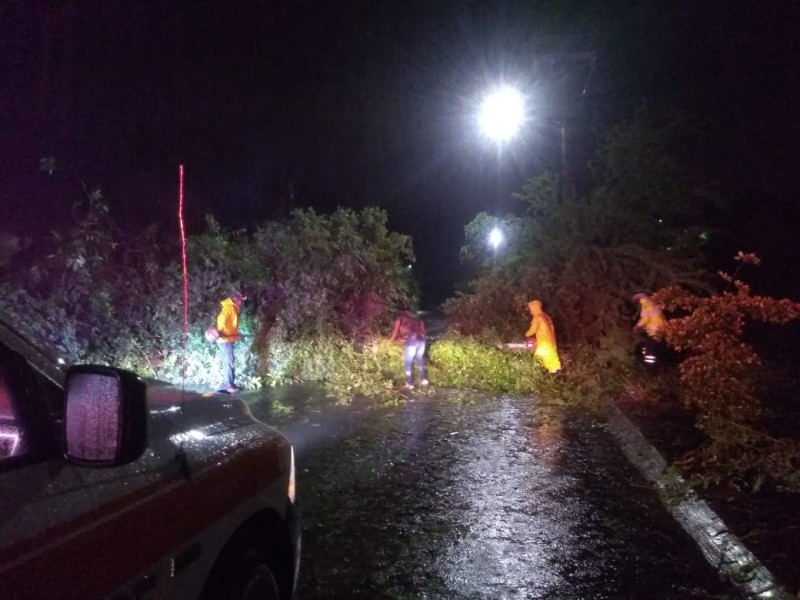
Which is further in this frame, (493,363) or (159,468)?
(493,363)

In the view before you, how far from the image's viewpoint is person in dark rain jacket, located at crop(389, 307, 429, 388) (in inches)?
408

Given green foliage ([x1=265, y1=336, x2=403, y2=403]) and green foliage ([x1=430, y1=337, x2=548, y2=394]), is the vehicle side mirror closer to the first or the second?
green foliage ([x1=430, y1=337, x2=548, y2=394])

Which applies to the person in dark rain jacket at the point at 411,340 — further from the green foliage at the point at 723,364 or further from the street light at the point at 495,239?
the green foliage at the point at 723,364

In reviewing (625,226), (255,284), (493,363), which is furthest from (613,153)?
(255,284)

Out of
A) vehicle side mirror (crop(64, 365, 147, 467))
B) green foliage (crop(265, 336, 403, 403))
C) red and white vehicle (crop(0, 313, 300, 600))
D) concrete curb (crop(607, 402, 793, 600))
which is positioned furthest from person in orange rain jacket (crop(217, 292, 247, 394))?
vehicle side mirror (crop(64, 365, 147, 467))

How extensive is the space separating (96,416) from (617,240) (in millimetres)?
11480

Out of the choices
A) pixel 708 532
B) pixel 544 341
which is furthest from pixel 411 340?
pixel 708 532

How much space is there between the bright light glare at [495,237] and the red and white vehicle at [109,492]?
11.6m

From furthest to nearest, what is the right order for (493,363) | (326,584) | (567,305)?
(567,305) < (493,363) < (326,584)

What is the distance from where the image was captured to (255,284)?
38.3ft

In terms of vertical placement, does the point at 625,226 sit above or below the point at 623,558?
above

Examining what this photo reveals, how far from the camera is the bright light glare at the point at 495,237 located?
13965mm

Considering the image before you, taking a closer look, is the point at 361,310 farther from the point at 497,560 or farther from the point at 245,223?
the point at 497,560

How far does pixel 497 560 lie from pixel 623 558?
0.85m
